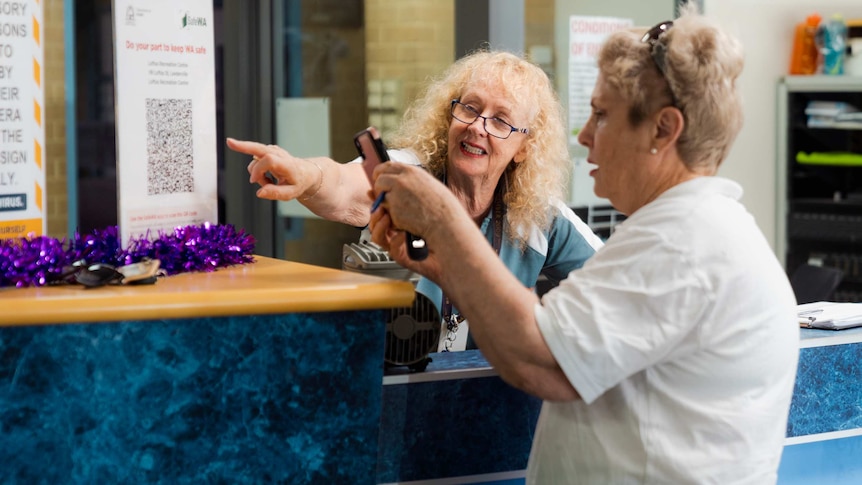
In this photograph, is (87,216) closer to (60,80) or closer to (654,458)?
(60,80)

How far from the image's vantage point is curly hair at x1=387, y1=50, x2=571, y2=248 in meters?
2.75

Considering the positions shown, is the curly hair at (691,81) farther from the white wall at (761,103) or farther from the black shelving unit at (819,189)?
the white wall at (761,103)

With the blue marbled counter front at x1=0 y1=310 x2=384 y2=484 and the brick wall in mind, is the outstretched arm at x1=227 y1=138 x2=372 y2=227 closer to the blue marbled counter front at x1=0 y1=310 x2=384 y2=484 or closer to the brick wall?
the blue marbled counter front at x1=0 y1=310 x2=384 y2=484

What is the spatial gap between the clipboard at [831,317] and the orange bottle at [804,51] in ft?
16.0

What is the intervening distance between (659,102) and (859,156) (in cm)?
546

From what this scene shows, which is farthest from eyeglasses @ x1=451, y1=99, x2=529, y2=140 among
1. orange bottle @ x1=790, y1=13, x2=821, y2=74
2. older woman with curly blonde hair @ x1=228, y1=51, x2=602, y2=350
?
orange bottle @ x1=790, y1=13, x2=821, y2=74

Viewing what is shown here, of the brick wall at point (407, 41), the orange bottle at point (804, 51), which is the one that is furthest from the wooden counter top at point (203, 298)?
the orange bottle at point (804, 51)

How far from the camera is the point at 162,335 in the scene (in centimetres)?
158

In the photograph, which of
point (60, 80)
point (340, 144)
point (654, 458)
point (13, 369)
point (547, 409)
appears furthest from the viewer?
point (340, 144)

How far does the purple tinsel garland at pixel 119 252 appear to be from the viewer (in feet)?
5.38

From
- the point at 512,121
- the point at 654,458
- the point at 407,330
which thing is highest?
the point at 512,121

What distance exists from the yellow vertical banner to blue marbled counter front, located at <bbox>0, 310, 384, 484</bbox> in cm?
37

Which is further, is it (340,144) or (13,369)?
(340,144)

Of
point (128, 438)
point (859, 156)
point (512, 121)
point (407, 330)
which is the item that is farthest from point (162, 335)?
point (859, 156)
